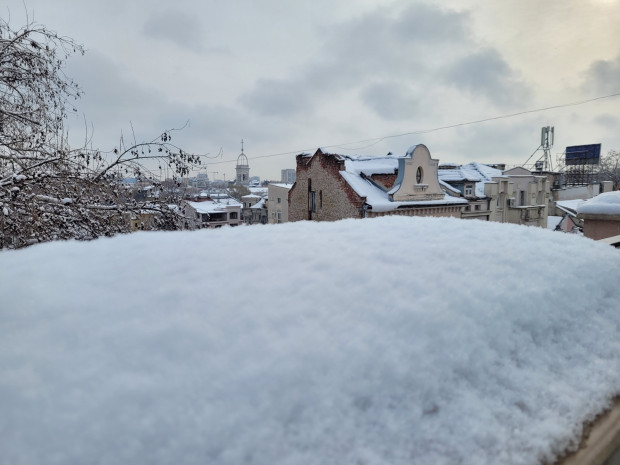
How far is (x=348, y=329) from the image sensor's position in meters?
1.16

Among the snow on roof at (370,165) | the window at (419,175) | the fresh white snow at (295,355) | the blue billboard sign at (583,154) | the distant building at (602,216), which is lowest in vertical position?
the fresh white snow at (295,355)

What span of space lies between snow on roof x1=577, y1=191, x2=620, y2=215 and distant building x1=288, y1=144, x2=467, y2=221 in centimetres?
871

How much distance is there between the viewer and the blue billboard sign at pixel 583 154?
129 ft

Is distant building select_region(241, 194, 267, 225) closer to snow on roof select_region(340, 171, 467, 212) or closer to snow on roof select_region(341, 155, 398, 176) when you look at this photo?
snow on roof select_region(341, 155, 398, 176)

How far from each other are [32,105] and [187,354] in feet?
16.9

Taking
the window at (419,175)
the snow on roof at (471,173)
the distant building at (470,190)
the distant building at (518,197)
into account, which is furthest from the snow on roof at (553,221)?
the window at (419,175)

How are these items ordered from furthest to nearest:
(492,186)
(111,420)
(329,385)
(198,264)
Answer: (492,186)
(198,264)
(329,385)
(111,420)

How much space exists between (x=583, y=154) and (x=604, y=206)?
148ft

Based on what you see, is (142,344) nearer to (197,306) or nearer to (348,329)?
(197,306)

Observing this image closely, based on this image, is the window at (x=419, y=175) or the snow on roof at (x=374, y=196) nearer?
the snow on roof at (x=374, y=196)

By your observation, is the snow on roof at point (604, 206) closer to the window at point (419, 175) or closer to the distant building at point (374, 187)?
the distant building at point (374, 187)

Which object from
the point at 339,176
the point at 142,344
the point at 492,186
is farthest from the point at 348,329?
the point at 492,186

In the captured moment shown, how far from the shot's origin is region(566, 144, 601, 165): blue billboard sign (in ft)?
129

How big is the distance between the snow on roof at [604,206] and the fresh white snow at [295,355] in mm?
3765
